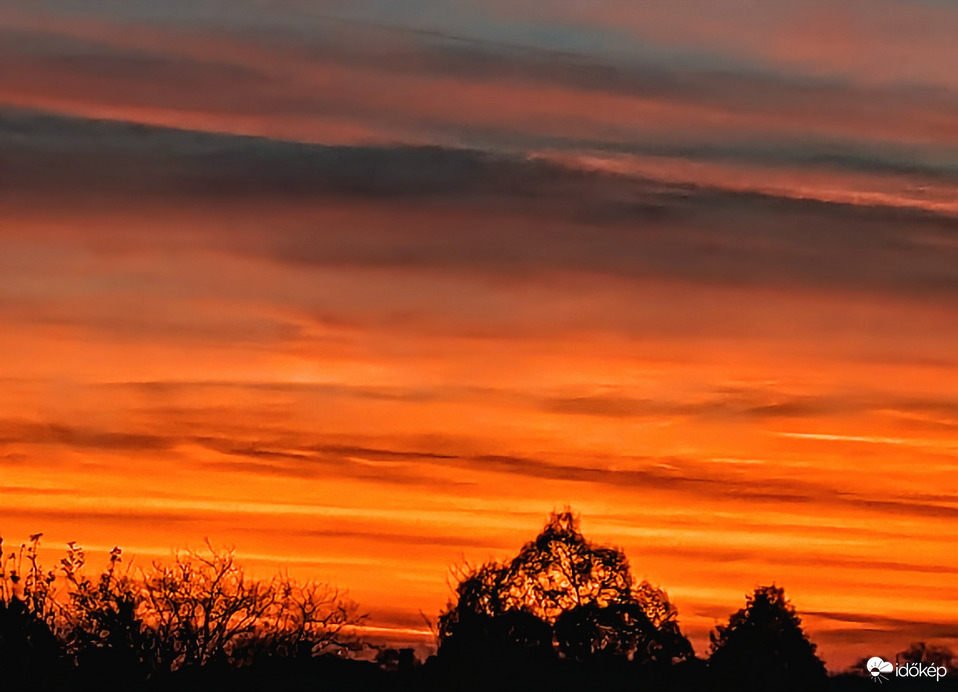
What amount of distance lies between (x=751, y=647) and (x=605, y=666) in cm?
814

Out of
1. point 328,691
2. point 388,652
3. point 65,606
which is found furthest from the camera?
point 388,652

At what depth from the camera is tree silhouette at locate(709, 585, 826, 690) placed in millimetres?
83375

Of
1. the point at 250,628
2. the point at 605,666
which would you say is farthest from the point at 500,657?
the point at 250,628

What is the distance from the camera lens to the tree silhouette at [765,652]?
83375 millimetres

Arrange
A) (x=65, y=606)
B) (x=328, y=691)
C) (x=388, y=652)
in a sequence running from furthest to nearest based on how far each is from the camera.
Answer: (x=388, y=652) < (x=65, y=606) < (x=328, y=691)

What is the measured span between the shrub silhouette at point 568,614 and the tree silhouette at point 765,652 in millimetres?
2976

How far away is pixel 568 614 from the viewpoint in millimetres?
81062

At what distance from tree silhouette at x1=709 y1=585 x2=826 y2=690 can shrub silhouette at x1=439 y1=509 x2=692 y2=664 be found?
9.76 feet

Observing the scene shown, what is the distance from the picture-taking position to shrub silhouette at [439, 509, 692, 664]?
80375 millimetres

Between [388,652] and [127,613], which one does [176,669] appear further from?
[388,652]

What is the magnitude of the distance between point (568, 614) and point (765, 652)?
9434 mm

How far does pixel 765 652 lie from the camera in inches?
3371

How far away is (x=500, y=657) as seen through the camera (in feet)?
261

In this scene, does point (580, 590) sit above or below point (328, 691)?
above
